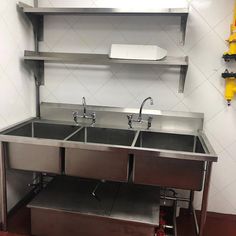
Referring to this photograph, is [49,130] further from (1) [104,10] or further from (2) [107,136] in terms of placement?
(1) [104,10]

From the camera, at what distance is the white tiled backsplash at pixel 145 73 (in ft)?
6.25

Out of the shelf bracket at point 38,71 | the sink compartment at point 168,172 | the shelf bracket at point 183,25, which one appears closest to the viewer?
the sink compartment at point 168,172

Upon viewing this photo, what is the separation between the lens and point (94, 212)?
168 centimetres

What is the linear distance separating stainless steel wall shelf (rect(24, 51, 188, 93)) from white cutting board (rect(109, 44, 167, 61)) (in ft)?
0.12

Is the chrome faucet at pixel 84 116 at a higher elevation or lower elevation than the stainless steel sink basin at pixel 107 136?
higher

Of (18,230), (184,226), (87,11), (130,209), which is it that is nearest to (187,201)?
(184,226)

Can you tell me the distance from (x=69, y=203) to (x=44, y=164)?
1.09ft

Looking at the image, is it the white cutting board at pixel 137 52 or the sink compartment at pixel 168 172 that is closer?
the sink compartment at pixel 168 172

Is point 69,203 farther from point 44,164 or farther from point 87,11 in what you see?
point 87,11

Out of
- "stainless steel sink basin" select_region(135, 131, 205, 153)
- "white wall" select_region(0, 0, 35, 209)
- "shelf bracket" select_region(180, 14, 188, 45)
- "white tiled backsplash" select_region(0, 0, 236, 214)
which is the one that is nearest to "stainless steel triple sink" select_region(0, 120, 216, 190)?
"stainless steel sink basin" select_region(135, 131, 205, 153)

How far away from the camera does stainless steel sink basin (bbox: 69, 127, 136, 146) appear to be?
6.53 feet

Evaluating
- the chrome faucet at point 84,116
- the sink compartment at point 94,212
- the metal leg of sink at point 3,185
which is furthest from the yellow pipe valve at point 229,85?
the metal leg of sink at point 3,185

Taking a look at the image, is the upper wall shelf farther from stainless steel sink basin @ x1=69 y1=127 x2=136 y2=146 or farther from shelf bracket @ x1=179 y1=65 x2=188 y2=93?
stainless steel sink basin @ x1=69 y1=127 x2=136 y2=146

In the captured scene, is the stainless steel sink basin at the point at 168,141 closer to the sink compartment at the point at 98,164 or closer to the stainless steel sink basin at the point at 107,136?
the stainless steel sink basin at the point at 107,136
